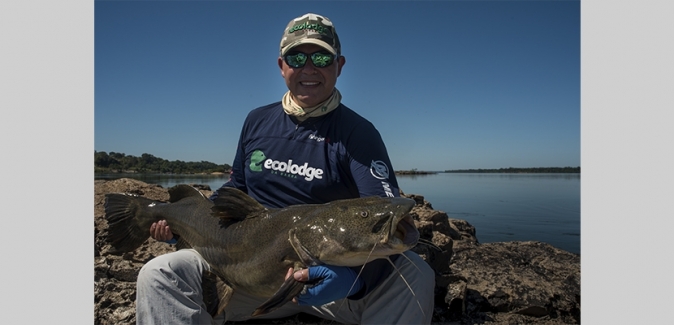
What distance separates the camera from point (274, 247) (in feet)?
9.91

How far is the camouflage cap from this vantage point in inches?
141

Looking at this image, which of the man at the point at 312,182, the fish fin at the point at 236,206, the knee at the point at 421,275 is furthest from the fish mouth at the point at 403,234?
the fish fin at the point at 236,206

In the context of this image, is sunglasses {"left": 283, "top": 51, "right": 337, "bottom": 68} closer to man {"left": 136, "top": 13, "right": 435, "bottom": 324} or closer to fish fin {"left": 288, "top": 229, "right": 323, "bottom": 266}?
man {"left": 136, "top": 13, "right": 435, "bottom": 324}

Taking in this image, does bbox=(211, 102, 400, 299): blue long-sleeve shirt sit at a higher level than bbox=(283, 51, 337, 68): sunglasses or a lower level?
lower

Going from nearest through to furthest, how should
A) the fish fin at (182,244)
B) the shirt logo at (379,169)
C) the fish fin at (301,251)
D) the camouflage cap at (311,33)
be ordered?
the fish fin at (301,251) → the shirt logo at (379,169) → the camouflage cap at (311,33) → the fish fin at (182,244)

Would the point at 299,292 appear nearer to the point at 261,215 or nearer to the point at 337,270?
the point at 337,270

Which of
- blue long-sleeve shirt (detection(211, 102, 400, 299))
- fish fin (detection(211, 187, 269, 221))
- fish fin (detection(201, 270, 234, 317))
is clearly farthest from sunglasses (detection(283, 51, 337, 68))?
fish fin (detection(201, 270, 234, 317))

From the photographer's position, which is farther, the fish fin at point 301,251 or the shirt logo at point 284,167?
the shirt logo at point 284,167

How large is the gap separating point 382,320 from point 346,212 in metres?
0.89

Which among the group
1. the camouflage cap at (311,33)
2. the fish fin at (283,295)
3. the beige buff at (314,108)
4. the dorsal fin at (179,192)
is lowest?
the fish fin at (283,295)

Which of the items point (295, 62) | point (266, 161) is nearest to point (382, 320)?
point (266, 161)

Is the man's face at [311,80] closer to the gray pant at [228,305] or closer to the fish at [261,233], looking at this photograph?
the fish at [261,233]

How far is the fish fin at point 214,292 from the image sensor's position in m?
3.22

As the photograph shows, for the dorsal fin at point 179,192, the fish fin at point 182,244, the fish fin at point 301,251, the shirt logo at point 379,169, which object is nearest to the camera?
the fish fin at point 301,251
